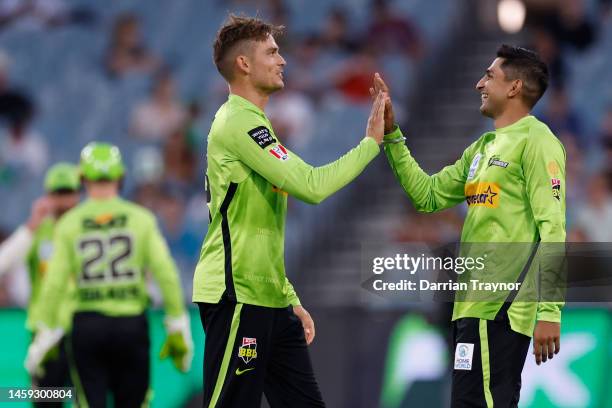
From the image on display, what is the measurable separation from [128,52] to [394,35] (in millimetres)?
3435

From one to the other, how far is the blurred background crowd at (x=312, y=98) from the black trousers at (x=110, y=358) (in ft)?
15.7

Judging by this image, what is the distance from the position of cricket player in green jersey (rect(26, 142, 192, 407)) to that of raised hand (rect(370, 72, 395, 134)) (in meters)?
1.73

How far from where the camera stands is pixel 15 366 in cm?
981

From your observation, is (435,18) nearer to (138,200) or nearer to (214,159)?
(138,200)

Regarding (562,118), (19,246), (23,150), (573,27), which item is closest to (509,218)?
(19,246)

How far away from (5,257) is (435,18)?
6.91 m

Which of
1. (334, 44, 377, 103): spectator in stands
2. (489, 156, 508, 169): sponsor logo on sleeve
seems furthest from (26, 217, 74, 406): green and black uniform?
(334, 44, 377, 103): spectator in stands

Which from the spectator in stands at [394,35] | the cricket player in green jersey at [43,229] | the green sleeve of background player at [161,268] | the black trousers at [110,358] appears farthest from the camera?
the spectator in stands at [394,35]

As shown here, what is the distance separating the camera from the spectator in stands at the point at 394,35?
1388 centimetres

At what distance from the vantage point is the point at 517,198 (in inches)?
226

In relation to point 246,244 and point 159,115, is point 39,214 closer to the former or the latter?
point 246,244

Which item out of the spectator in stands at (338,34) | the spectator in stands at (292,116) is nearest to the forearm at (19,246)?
the spectator in stands at (292,116)

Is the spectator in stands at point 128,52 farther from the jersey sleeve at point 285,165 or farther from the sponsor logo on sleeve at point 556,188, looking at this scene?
the sponsor logo on sleeve at point 556,188

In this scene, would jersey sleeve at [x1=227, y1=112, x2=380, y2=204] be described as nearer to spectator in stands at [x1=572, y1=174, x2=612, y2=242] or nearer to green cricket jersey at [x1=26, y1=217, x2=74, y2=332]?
green cricket jersey at [x1=26, y1=217, x2=74, y2=332]
